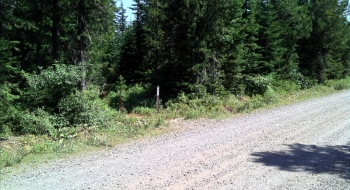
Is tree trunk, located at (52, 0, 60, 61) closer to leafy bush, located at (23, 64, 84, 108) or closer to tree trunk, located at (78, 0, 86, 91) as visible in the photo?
tree trunk, located at (78, 0, 86, 91)

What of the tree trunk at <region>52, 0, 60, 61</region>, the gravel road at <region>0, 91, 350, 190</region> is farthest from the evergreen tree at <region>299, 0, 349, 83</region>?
the tree trunk at <region>52, 0, 60, 61</region>

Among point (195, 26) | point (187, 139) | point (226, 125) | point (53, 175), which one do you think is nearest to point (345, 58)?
point (195, 26)

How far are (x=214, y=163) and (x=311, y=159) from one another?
7.11 ft

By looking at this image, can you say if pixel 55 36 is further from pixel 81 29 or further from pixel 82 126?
pixel 82 126

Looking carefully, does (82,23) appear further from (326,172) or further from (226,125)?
(326,172)

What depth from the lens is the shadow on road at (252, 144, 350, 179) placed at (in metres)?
5.94

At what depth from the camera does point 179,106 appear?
13414mm

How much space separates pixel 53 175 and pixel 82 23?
10793mm

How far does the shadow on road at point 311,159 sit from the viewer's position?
594 cm

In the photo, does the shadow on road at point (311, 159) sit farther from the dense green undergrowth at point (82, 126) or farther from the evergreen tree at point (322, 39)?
the evergreen tree at point (322, 39)

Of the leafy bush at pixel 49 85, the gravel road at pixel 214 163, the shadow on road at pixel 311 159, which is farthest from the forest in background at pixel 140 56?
the shadow on road at pixel 311 159

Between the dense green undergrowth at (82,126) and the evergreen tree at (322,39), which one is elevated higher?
the evergreen tree at (322,39)

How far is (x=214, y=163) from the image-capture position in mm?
6109

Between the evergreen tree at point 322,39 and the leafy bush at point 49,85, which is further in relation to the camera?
the evergreen tree at point 322,39
